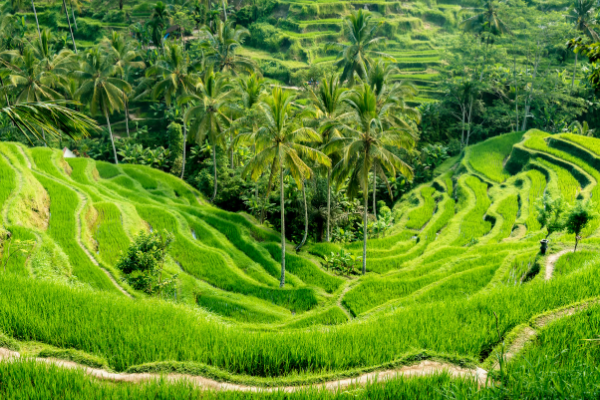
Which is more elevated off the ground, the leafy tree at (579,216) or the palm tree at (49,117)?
the palm tree at (49,117)

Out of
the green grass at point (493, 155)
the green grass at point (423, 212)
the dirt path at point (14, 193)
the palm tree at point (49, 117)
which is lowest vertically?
the green grass at point (423, 212)

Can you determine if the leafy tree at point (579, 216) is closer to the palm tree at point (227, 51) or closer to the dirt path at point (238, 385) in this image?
the dirt path at point (238, 385)

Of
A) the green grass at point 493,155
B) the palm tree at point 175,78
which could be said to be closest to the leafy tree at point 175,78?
the palm tree at point 175,78

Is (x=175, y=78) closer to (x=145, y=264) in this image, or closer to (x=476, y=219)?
(x=145, y=264)

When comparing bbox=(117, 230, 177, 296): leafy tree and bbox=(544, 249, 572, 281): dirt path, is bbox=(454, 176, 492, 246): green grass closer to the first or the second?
bbox=(544, 249, 572, 281): dirt path

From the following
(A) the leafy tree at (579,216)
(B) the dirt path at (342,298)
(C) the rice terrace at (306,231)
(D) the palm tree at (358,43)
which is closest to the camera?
(C) the rice terrace at (306,231)

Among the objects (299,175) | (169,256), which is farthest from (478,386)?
(169,256)
